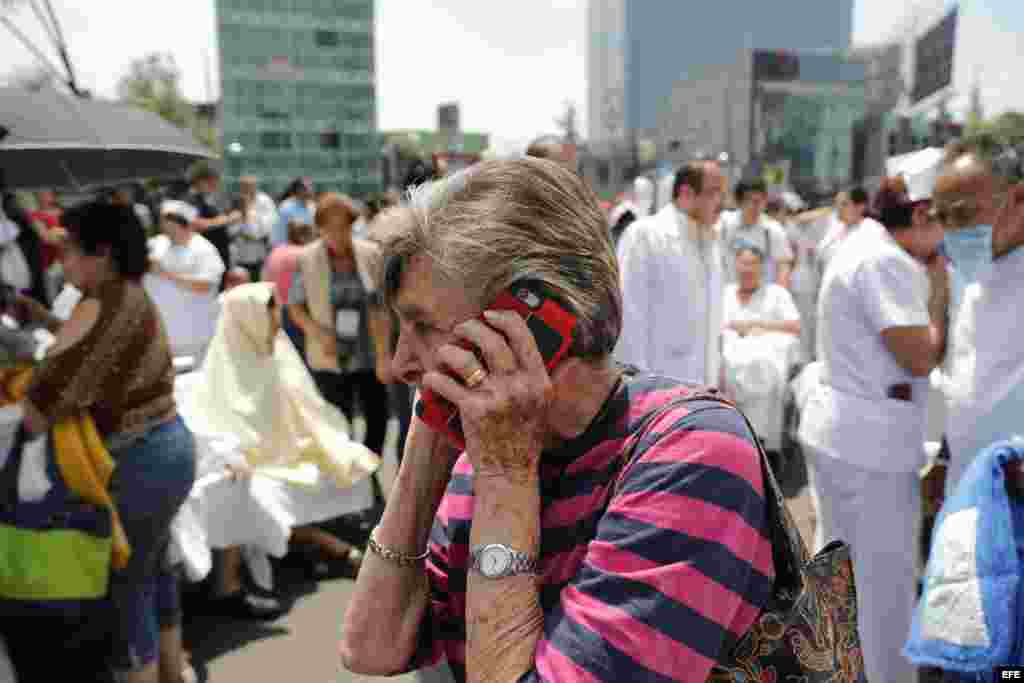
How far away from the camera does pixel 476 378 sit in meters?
1.07

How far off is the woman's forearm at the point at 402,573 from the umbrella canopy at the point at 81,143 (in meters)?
2.30

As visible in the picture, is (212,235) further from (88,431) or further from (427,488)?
(427,488)

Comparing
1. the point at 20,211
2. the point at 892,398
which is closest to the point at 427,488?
the point at 892,398

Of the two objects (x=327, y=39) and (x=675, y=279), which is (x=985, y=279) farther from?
(x=327, y=39)

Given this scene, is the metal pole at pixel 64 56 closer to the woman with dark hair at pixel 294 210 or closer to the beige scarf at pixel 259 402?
the beige scarf at pixel 259 402

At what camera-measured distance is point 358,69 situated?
8069 cm

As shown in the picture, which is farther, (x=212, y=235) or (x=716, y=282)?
(x=212, y=235)

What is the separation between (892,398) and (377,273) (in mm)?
2381

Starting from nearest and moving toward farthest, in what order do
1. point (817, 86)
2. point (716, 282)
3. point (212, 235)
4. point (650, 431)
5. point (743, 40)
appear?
point (650, 431) → point (716, 282) → point (212, 235) → point (817, 86) → point (743, 40)

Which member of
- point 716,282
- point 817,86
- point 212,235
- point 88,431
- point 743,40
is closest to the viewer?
point 88,431

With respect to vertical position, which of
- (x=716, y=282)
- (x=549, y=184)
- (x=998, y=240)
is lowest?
(x=716, y=282)

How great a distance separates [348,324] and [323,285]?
29 centimetres

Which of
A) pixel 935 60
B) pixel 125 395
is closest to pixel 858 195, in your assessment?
pixel 125 395

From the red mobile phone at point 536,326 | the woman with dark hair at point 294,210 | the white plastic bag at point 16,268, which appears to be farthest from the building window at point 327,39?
the red mobile phone at point 536,326
